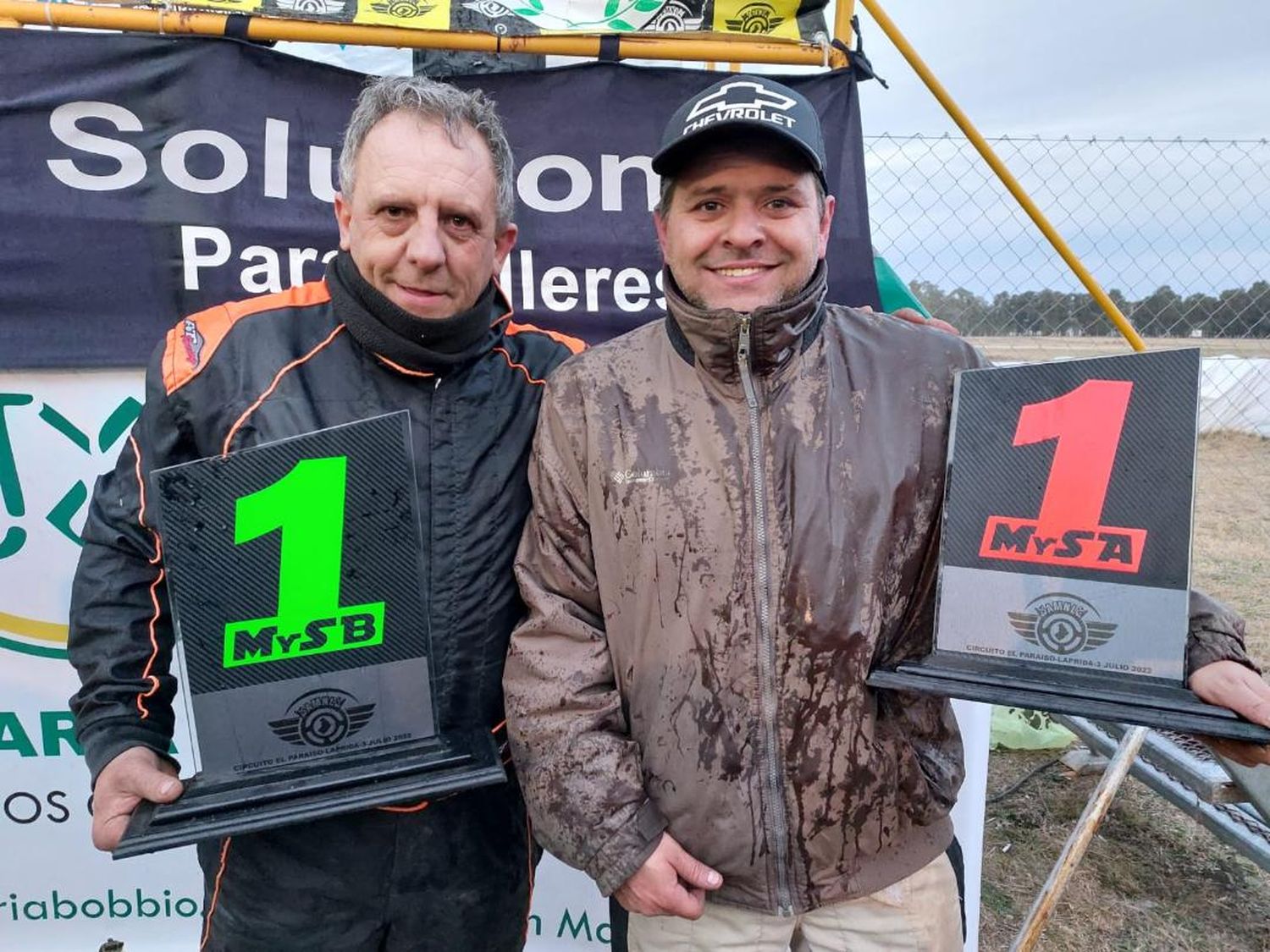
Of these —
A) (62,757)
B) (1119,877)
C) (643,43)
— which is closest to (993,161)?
(643,43)

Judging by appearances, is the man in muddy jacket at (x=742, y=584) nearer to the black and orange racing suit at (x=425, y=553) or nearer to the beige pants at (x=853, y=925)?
the beige pants at (x=853, y=925)

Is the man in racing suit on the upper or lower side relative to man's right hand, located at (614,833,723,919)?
upper

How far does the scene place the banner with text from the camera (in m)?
2.04

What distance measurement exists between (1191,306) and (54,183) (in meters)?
5.74

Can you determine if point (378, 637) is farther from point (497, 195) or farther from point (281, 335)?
point (497, 195)

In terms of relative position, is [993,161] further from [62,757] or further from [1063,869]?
[62,757]

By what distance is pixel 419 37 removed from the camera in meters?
2.10

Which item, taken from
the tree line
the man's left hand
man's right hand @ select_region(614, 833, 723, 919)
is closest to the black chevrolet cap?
the man's left hand

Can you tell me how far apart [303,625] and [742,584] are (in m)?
0.66

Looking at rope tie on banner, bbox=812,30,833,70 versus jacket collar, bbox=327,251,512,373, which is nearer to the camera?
jacket collar, bbox=327,251,512,373

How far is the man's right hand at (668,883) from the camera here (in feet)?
4.00

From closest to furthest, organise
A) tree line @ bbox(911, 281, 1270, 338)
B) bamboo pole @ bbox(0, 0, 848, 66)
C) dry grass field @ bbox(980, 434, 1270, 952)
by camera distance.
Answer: bamboo pole @ bbox(0, 0, 848, 66), dry grass field @ bbox(980, 434, 1270, 952), tree line @ bbox(911, 281, 1270, 338)

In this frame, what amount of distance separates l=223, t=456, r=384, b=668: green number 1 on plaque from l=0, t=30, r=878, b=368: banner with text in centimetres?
118

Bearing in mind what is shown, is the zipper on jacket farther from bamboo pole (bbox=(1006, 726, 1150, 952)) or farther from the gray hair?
bamboo pole (bbox=(1006, 726, 1150, 952))
